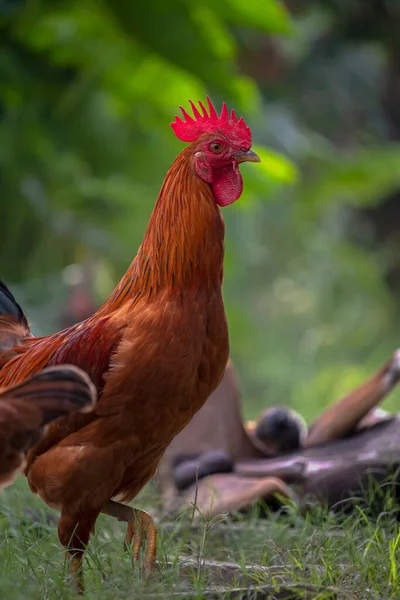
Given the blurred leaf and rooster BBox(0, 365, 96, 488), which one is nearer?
rooster BBox(0, 365, 96, 488)

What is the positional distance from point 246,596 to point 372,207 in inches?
466

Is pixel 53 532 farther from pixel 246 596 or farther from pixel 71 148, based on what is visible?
pixel 71 148

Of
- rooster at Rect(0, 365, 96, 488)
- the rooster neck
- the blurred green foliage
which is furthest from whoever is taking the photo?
the blurred green foliage

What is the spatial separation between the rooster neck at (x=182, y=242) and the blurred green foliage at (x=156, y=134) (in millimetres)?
4181

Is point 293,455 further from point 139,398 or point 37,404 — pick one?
point 37,404

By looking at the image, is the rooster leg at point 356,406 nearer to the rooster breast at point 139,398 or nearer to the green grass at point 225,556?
the green grass at point 225,556

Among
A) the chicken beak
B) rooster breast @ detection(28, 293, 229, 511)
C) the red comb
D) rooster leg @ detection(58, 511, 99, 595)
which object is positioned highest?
the red comb

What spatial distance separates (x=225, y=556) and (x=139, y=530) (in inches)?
22.1

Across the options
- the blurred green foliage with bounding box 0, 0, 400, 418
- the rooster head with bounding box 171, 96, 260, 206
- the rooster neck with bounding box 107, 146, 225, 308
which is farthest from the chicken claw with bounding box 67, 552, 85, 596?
the blurred green foliage with bounding box 0, 0, 400, 418

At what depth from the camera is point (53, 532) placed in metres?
3.20

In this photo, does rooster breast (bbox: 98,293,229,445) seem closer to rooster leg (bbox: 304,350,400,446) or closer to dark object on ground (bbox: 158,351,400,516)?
dark object on ground (bbox: 158,351,400,516)

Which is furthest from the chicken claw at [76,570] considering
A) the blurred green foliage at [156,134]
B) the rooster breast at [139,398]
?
the blurred green foliage at [156,134]

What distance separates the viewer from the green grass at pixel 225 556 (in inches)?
98.1

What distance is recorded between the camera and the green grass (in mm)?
2492
